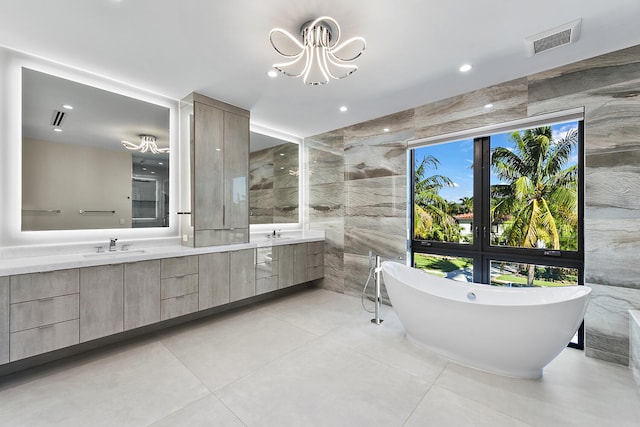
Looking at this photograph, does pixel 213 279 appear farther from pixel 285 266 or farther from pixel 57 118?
pixel 57 118

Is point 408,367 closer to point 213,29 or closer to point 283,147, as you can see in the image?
point 213,29

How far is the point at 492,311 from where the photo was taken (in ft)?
6.80

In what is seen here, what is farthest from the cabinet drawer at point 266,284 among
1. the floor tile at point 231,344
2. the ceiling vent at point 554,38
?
the ceiling vent at point 554,38

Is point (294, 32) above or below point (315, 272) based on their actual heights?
above

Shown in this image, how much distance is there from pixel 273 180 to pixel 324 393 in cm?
323

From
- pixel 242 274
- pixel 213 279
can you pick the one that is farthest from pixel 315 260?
pixel 213 279

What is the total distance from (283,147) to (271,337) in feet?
9.93

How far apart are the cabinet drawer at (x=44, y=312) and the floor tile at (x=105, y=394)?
1.47 ft

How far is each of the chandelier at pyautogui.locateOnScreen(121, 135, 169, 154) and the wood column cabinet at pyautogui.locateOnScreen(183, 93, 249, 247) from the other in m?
0.43

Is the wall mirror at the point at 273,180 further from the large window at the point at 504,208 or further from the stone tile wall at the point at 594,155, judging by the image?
the large window at the point at 504,208

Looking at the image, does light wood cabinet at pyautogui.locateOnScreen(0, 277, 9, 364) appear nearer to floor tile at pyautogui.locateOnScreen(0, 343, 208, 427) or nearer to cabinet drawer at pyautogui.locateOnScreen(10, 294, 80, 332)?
cabinet drawer at pyautogui.locateOnScreen(10, 294, 80, 332)

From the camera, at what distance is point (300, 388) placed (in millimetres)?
1979

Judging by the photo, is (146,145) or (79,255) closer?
(79,255)

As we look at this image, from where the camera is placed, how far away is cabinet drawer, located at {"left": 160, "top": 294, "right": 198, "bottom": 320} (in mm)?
2717
